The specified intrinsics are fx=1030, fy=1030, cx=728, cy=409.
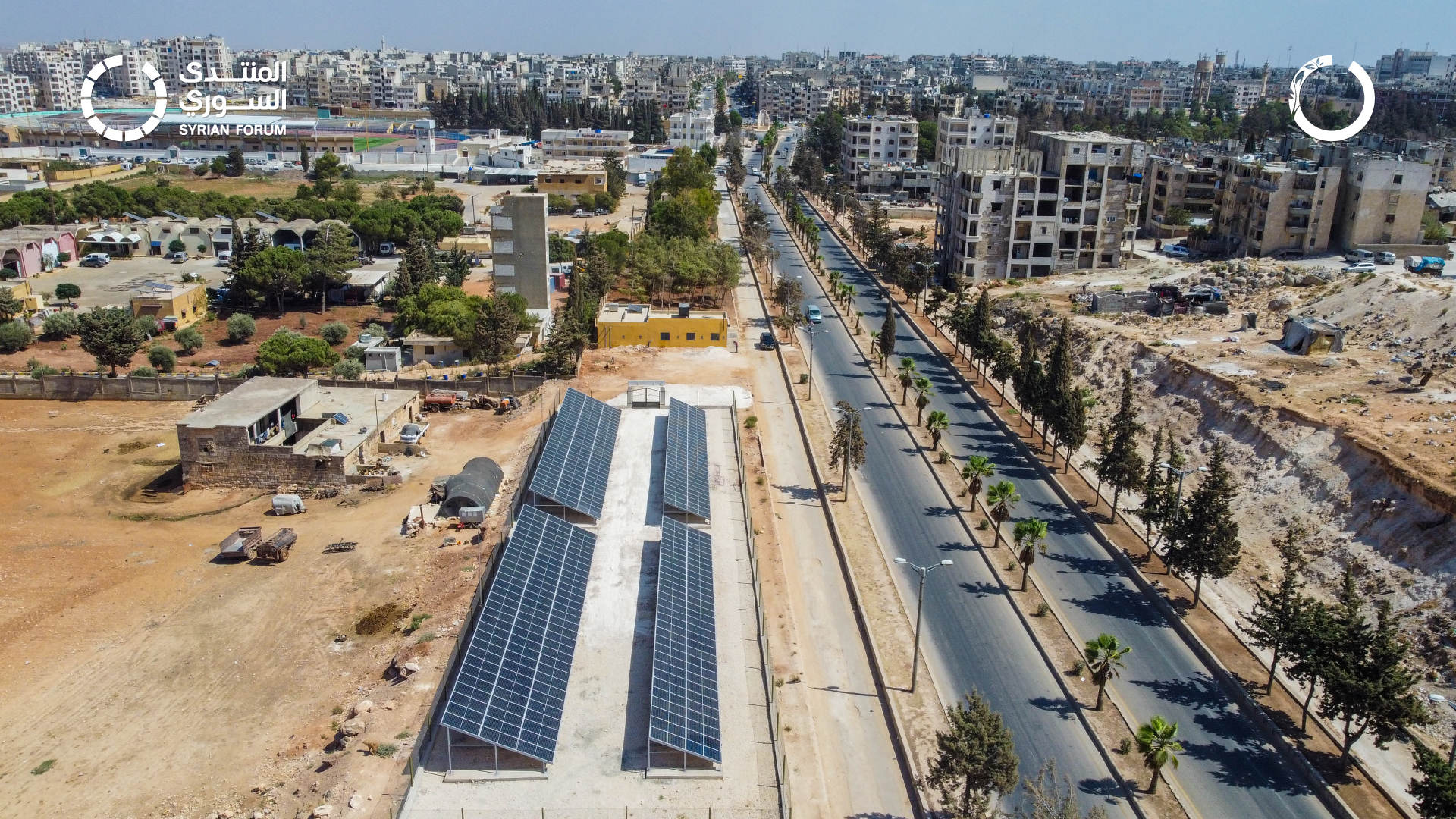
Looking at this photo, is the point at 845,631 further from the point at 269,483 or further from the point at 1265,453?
the point at 269,483

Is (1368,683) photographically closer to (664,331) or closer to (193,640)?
(193,640)

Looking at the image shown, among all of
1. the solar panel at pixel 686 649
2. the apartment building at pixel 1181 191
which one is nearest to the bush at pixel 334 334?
the solar panel at pixel 686 649

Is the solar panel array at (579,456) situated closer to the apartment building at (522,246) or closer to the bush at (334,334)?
the apartment building at (522,246)

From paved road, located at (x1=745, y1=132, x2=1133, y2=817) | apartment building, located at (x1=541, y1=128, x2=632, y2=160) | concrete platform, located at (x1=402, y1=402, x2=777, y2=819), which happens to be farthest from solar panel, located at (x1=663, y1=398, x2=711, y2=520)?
apartment building, located at (x1=541, y1=128, x2=632, y2=160)

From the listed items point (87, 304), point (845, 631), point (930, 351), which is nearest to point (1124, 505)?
point (845, 631)

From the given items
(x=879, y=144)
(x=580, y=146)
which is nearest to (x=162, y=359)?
(x=879, y=144)

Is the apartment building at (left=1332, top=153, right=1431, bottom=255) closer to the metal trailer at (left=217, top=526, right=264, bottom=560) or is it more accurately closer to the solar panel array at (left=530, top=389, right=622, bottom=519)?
the solar panel array at (left=530, top=389, right=622, bottom=519)
